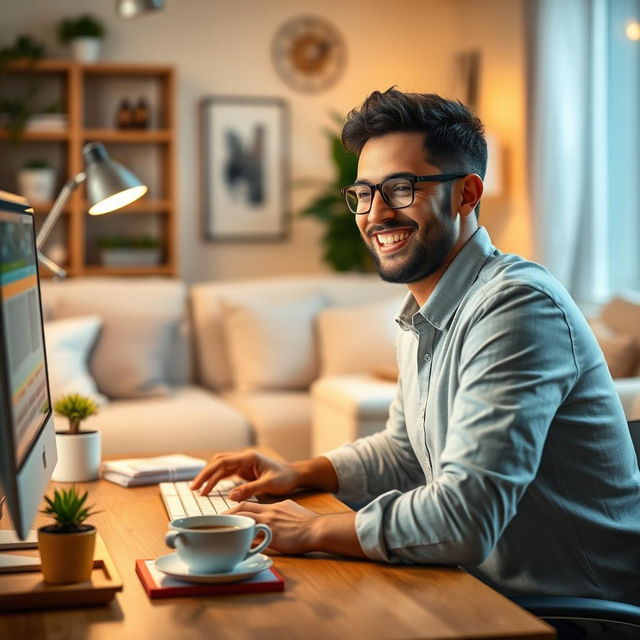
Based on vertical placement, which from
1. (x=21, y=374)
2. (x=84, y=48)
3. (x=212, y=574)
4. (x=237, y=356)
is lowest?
(x=237, y=356)

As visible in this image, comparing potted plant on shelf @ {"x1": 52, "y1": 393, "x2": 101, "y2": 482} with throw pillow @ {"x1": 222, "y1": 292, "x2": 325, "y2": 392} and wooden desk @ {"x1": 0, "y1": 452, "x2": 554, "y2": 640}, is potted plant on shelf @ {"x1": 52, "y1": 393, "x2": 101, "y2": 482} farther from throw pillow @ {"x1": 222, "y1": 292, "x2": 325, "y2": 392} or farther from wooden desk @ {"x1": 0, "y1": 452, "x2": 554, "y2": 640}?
throw pillow @ {"x1": 222, "y1": 292, "x2": 325, "y2": 392}

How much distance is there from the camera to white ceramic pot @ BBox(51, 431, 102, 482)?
6.26 ft

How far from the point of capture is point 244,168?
5.53 m

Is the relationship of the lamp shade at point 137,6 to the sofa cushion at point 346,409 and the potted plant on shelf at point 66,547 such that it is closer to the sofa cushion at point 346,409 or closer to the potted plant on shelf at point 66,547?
the sofa cushion at point 346,409

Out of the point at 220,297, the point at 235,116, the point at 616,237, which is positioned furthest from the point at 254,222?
the point at 616,237

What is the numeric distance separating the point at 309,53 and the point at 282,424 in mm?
2467

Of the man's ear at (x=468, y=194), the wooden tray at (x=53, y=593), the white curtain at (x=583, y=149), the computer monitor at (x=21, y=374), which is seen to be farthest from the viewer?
the white curtain at (x=583, y=149)

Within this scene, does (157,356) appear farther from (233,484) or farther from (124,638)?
(124,638)

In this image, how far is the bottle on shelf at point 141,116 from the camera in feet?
17.1

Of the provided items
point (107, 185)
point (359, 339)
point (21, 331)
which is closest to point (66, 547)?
point (21, 331)

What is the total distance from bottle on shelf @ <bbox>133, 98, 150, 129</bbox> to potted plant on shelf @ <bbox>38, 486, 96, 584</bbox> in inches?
167

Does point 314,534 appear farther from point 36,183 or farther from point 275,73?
point 275,73

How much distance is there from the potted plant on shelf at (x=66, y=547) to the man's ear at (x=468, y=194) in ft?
2.75

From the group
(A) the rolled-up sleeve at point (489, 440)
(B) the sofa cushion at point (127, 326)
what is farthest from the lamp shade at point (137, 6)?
(A) the rolled-up sleeve at point (489, 440)
